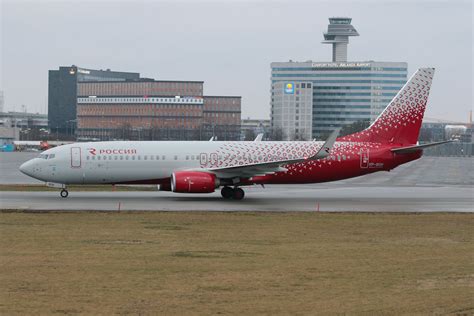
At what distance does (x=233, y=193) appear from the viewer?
1633 inches

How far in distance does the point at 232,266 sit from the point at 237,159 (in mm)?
22783

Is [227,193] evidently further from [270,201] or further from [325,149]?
[325,149]

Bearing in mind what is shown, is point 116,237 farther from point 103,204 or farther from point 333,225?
point 103,204

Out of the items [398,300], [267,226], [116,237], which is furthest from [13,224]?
[398,300]

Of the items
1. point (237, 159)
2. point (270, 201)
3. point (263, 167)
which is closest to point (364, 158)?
point (270, 201)

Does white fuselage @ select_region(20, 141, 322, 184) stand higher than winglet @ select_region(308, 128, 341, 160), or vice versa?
winglet @ select_region(308, 128, 341, 160)

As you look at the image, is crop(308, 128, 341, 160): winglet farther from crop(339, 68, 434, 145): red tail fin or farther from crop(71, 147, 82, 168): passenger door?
crop(71, 147, 82, 168): passenger door

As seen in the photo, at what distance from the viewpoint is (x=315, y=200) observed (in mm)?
41688

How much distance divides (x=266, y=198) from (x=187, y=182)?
5.75m

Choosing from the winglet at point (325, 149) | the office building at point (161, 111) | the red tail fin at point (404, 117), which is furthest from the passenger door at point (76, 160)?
the office building at point (161, 111)

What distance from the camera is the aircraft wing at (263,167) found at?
1548 inches

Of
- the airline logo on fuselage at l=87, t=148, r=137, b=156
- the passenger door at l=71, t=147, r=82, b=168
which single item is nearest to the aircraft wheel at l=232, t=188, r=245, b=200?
the airline logo on fuselage at l=87, t=148, r=137, b=156

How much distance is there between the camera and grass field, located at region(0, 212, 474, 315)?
1481 cm

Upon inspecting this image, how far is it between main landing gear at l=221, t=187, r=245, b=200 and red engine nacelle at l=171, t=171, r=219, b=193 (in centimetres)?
255
